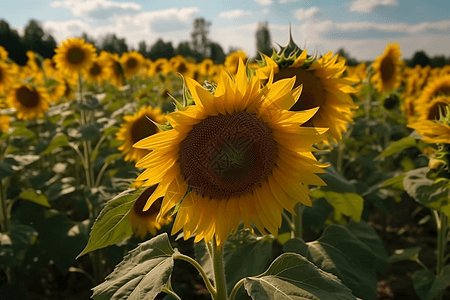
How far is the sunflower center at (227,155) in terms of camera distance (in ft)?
4.38

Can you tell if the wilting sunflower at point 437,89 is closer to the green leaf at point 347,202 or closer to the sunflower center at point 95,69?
the green leaf at point 347,202

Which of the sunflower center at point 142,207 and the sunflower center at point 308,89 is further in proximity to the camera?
the sunflower center at point 142,207

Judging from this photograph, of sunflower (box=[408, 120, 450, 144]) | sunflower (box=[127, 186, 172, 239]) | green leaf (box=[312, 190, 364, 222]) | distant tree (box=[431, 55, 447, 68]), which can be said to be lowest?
distant tree (box=[431, 55, 447, 68])

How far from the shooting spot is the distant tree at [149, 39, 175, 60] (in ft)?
98.9

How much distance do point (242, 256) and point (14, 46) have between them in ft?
88.1

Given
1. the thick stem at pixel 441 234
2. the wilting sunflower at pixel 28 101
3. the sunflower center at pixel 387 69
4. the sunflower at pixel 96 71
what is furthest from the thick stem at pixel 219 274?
the sunflower at pixel 96 71

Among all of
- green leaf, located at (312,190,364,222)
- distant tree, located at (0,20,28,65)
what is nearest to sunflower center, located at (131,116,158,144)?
green leaf, located at (312,190,364,222)

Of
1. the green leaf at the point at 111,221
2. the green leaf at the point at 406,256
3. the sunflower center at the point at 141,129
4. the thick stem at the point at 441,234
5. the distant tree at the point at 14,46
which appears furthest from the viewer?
the distant tree at the point at 14,46

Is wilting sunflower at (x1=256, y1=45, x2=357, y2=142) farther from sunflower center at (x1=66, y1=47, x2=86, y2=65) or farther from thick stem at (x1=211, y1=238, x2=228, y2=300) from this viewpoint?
sunflower center at (x1=66, y1=47, x2=86, y2=65)

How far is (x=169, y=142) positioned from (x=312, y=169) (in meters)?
0.46

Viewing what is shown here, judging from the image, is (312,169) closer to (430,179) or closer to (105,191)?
(430,179)

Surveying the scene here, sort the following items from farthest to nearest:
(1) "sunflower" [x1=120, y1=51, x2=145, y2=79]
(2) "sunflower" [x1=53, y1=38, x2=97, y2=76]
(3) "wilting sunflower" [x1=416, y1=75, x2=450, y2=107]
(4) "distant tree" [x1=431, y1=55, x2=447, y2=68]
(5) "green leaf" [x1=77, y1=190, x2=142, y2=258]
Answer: (4) "distant tree" [x1=431, y1=55, x2=447, y2=68] < (1) "sunflower" [x1=120, y1=51, x2=145, y2=79] < (2) "sunflower" [x1=53, y1=38, x2=97, y2=76] < (3) "wilting sunflower" [x1=416, y1=75, x2=450, y2=107] < (5) "green leaf" [x1=77, y1=190, x2=142, y2=258]

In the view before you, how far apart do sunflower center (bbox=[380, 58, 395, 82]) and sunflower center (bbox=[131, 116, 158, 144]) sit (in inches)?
137

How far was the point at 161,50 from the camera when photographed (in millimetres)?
30656
